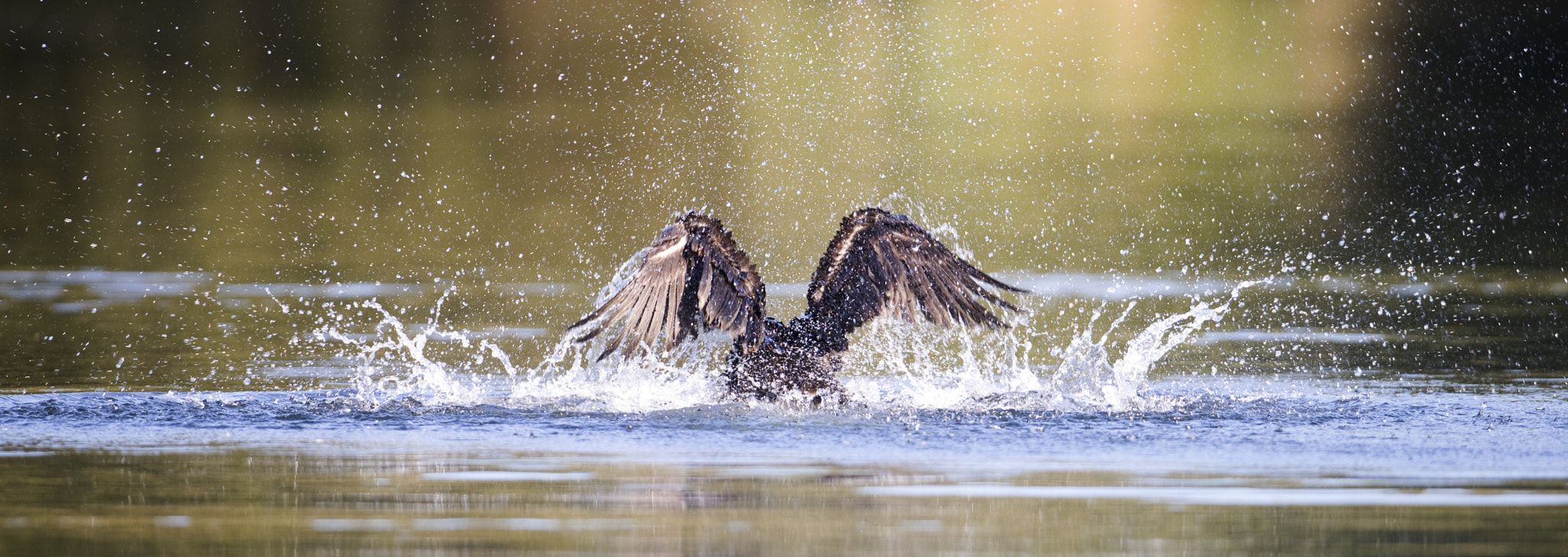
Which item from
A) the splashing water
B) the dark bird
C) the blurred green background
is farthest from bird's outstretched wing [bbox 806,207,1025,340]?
the blurred green background

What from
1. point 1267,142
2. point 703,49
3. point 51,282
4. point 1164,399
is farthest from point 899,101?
point 1164,399

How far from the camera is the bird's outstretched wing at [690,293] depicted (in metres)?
7.94

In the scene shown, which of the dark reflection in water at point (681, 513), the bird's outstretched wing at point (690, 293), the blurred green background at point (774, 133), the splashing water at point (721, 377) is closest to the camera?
the dark reflection in water at point (681, 513)

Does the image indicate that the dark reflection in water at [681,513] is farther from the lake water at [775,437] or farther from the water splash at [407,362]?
the water splash at [407,362]

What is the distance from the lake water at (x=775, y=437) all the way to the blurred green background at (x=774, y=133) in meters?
2.52

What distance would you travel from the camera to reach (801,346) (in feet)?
26.8

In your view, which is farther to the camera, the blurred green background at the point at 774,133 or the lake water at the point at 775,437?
the blurred green background at the point at 774,133

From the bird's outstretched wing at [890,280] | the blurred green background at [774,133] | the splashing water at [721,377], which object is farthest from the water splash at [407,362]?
the blurred green background at [774,133]

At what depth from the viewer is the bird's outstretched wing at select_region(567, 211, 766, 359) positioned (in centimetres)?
794

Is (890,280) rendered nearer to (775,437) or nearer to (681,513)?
(775,437)

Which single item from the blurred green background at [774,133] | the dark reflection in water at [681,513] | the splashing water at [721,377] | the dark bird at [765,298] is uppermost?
the blurred green background at [774,133]

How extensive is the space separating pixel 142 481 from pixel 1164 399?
4.41 m

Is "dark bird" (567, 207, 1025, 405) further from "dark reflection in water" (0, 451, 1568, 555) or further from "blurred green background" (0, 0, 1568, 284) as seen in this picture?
"blurred green background" (0, 0, 1568, 284)

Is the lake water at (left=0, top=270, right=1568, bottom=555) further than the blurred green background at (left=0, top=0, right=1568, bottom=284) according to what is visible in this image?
No
